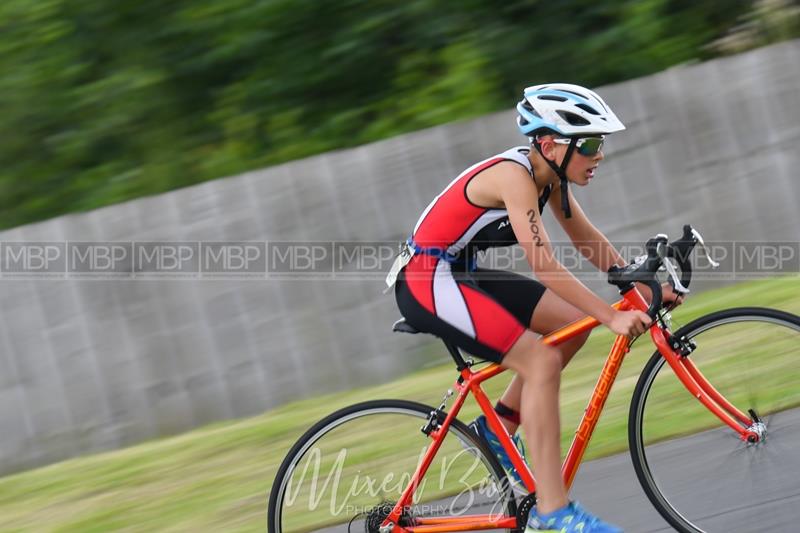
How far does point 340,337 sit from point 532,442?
150 inches

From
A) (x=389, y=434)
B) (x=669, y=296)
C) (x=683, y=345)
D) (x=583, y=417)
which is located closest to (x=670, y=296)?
(x=669, y=296)

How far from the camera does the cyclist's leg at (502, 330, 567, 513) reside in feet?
12.4

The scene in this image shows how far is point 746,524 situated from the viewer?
3.98m

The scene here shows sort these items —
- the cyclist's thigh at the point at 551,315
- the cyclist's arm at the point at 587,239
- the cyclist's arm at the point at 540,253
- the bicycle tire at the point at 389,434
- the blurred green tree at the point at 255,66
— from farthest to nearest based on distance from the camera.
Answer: the blurred green tree at the point at 255,66
the cyclist's arm at the point at 587,239
the cyclist's thigh at the point at 551,315
the bicycle tire at the point at 389,434
the cyclist's arm at the point at 540,253

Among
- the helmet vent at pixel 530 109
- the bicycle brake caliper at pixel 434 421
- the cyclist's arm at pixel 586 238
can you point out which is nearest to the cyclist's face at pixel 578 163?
the helmet vent at pixel 530 109

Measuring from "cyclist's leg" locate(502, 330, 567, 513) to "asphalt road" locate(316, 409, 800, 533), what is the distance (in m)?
0.45

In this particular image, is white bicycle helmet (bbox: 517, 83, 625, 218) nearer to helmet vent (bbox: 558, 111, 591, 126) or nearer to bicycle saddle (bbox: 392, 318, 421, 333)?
helmet vent (bbox: 558, 111, 591, 126)

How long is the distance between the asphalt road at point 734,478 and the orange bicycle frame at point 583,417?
112 millimetres

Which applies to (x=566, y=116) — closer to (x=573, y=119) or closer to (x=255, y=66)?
(x=573, y=119)

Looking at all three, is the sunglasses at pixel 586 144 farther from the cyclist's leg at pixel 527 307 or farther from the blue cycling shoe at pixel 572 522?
the blue cycling shoe at pixel 572 522

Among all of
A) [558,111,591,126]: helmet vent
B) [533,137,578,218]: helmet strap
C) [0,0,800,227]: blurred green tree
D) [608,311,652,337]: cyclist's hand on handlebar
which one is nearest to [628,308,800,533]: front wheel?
[608,311,652,337]: cyclist's hand on handlebar

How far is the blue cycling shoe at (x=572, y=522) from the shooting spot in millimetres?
3711

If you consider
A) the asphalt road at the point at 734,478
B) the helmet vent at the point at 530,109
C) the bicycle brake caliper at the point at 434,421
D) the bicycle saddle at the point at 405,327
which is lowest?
the asphalt road at the point at 734,478

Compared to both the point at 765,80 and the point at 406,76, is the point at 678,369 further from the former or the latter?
the point at 406,76
